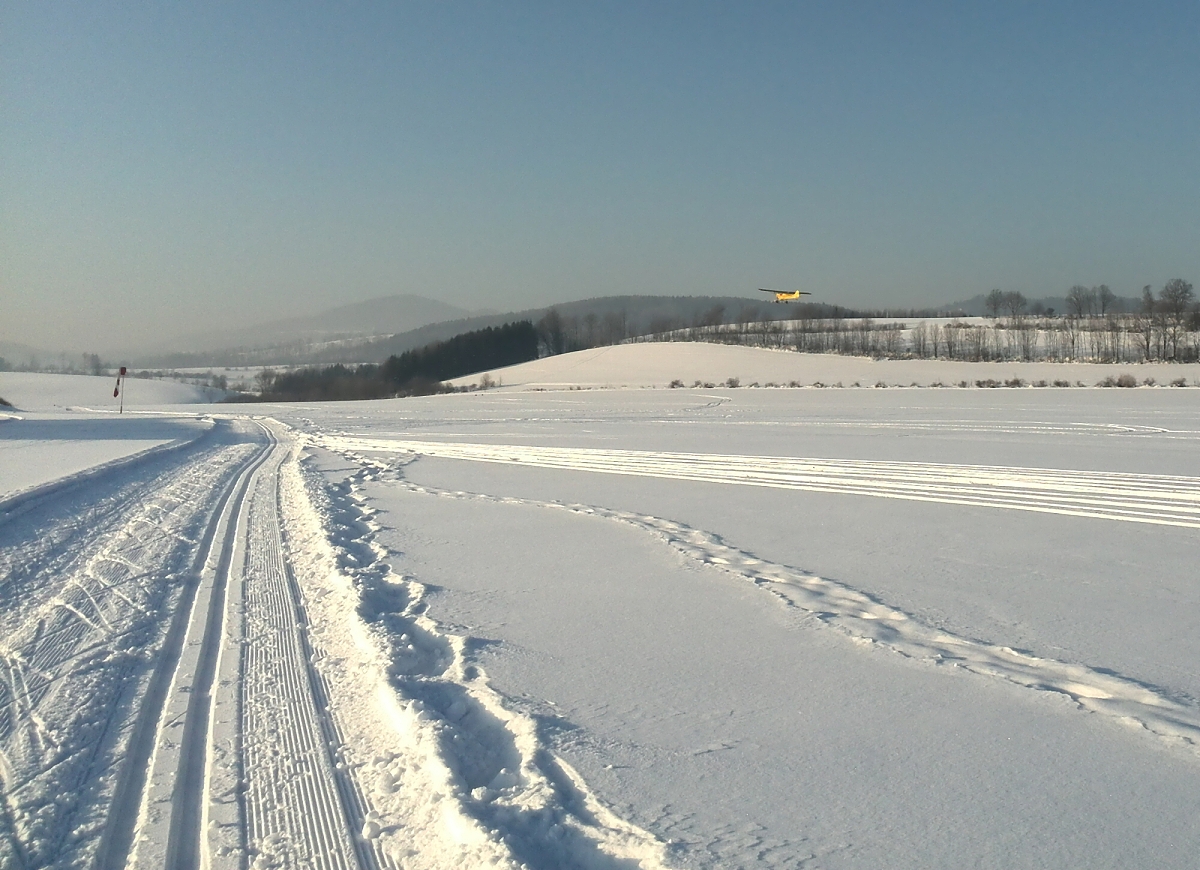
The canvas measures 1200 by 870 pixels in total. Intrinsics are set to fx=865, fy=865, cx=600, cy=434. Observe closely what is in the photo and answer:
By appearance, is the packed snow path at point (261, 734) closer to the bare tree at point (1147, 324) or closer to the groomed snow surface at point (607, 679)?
the groomed snow surface at point (607, 679)

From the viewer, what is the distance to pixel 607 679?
477cm

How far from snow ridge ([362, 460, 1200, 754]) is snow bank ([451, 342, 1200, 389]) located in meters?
42.9

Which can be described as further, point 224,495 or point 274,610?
point 224,495

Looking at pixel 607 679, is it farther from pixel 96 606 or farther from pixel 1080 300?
pixel 1080 300

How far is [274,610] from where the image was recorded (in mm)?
6141

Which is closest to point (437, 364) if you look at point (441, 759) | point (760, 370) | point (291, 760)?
point (760, 370)

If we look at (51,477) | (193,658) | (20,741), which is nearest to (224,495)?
(51,477)

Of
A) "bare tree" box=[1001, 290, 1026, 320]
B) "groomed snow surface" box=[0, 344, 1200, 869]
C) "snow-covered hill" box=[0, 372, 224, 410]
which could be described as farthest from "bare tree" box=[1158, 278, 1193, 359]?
"snow-covered hill" box=[0, 372, 224, 410]

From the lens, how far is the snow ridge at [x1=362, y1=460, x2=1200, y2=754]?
412 centimetres

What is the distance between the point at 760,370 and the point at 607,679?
Answer: 6314 centimetres

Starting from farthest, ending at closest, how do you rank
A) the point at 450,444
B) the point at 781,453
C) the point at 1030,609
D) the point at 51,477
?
the point at 450,444
the point at 781,453
the point at 51,477
the point at 1030,609

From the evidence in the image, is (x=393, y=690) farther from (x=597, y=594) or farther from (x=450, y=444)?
(x=450, y=444)

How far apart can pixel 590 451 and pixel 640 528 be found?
32.2ft

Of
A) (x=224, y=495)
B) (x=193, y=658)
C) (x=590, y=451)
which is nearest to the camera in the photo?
(x=193, y=658)
